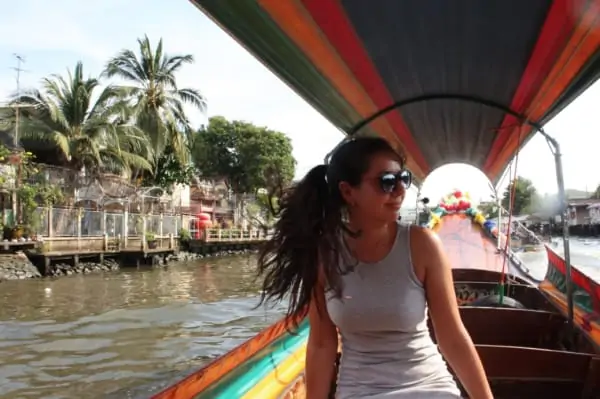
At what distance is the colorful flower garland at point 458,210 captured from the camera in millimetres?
8344

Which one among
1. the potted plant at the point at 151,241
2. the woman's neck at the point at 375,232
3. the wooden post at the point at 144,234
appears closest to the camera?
the woman's neck at the point at 375,232

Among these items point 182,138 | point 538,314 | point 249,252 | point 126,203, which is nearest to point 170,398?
point 538,314

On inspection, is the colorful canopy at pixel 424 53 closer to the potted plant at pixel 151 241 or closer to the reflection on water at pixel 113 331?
the reflection on water at pixel 113 331

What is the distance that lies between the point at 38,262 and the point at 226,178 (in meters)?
23.6

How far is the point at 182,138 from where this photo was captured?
91.6ft

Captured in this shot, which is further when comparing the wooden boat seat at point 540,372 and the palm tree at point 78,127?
the palm tree at point 78,127

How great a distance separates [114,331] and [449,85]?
8213 millimetres

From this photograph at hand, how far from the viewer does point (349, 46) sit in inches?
105

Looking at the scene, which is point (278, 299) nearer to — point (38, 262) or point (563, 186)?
point (563, 186)

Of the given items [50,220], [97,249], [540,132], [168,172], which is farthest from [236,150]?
[540,132]

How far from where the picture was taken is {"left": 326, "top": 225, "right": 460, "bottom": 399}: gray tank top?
1.34m

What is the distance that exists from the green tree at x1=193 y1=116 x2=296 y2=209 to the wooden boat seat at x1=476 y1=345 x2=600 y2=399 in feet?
123

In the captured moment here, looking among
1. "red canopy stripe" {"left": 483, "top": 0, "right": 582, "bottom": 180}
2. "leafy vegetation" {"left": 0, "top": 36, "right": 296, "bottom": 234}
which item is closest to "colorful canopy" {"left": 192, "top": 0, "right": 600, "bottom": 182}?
"red canopy stripe" {"left": 483, "top": 0, "right": 582, "bottom": 180}

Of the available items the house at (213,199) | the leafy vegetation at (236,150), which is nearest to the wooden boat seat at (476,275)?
the leafy vegetation at (236,150)
